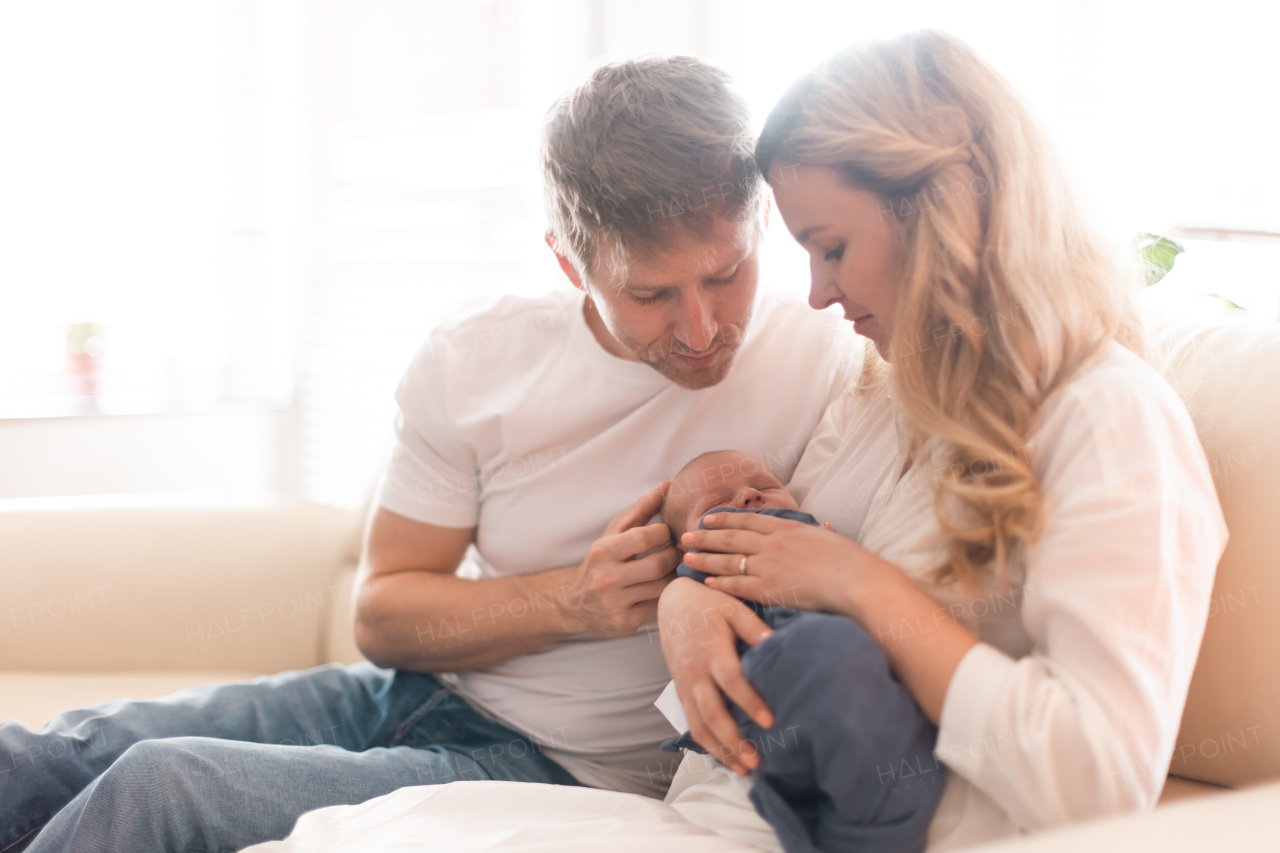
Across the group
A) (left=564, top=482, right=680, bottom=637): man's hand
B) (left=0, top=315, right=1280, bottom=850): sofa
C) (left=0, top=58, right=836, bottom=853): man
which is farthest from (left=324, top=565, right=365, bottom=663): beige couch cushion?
(left=564, top=482, right=680, bottom=637): man's hand

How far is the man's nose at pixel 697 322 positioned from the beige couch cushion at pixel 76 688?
1092 millimetres

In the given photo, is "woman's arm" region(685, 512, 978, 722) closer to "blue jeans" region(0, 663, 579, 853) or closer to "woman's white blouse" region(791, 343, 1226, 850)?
"woman's white blouse" region(791, 343, 1226, 850)

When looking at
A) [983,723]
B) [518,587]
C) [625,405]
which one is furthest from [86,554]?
[983,723]

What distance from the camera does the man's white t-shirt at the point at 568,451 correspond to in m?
1.28

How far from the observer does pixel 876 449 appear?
43.6 inches

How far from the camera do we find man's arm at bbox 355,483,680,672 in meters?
1.18

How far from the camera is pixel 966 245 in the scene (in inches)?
36.3

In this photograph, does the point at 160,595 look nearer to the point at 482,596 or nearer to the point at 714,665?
the point at 482,596

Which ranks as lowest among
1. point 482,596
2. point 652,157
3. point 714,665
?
point 482,596

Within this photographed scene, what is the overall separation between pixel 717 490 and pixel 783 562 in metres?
0.23

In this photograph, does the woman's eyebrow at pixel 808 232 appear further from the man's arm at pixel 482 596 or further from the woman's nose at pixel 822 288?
the man's arm at pixel 482 596

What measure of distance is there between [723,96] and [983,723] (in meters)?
0.79

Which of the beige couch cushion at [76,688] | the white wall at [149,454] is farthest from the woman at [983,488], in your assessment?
the white wall at [149,454]

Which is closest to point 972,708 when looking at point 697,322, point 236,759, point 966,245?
point 966,245
